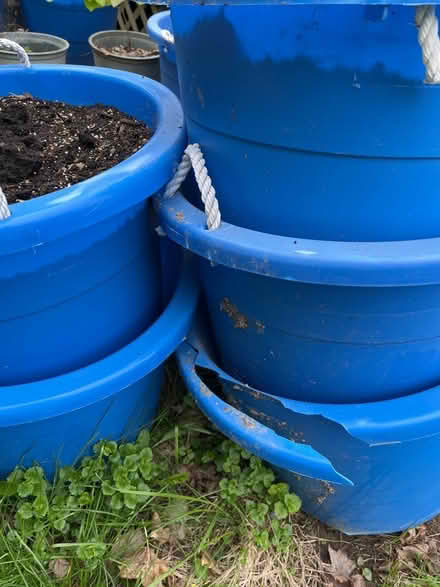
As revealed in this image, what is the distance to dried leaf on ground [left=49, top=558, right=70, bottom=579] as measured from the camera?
0.93 m

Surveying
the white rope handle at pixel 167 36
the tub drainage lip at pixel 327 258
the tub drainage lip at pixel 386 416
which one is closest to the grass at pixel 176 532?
the tub drainage lip at pixel 386 416

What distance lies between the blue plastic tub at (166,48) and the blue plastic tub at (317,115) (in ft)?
1.80

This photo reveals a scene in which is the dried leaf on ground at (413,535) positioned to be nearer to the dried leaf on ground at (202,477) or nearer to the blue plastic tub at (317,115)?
the dried leaf on ground at (202,477)

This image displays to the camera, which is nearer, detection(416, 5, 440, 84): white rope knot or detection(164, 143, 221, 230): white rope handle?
detection(416, 5, 440, 84): white rope knot

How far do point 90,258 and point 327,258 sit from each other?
0.35 metres

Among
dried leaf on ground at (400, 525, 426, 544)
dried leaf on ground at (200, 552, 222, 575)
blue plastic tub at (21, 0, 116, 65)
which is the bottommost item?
dried leaf on ground at (400, 525, 426, 544)

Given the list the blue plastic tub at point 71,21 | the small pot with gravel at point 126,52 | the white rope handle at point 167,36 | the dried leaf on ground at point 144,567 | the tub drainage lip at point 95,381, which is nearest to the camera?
the tub drainage lip at point 95,381

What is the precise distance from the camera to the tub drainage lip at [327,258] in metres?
0.65

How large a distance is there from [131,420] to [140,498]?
0.51ft

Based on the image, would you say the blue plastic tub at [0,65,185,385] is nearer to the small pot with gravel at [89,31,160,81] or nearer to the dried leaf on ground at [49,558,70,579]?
the dried leaf on ground at [49,558,70,579]

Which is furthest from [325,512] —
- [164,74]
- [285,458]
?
[164,74]

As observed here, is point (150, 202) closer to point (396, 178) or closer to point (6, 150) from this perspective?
point (6, 150)

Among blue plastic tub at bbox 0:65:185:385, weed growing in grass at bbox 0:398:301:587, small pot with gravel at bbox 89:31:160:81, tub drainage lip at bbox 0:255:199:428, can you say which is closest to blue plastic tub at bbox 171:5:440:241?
blue plastic tub at bbox 0:65:185:385

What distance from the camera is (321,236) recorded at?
2.37 feet
